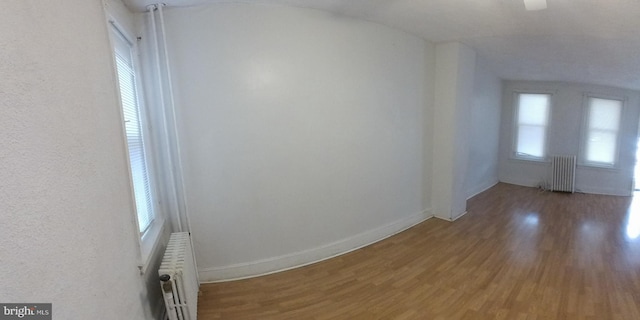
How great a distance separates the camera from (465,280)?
2.88m

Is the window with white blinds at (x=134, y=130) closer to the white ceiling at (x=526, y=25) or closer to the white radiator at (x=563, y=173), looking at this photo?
the white ceiling at (x=526, y=25)

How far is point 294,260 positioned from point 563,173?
6.71 meters

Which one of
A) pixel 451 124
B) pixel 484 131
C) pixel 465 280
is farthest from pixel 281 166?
pixel 484 131

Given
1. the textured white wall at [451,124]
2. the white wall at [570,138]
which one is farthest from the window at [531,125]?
the textured white wall at [451,124]

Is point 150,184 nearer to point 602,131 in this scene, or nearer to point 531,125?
point 531,125

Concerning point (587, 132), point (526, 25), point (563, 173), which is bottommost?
point (563, 173)

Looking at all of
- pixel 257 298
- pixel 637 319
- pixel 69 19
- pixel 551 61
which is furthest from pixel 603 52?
pixel 69 19

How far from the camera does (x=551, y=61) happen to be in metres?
4.41

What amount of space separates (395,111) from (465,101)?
1396mm

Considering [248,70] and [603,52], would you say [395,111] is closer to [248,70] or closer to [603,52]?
[248,70]

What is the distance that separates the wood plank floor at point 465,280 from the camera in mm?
2438

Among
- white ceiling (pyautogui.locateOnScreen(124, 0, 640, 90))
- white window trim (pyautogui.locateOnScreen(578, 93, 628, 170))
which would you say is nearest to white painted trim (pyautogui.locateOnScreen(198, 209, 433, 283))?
white ceiling (pyautogui.locateOnScreen(124, 0, 640, 90))

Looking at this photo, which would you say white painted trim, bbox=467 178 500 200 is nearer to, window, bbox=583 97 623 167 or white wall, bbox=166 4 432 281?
window, bbox=583 97 623 167

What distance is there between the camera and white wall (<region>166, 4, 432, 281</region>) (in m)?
2.70
